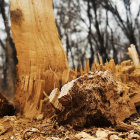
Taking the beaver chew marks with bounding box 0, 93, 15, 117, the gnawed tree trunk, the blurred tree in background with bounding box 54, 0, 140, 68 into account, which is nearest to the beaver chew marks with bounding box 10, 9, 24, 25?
the gnawed tree trunk

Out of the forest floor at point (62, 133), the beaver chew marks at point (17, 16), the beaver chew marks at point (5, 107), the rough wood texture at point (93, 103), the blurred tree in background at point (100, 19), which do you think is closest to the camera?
the forest floor at point (62, 133)

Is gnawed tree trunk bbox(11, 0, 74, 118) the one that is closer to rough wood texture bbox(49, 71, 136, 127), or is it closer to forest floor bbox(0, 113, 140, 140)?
forest floor bbox(0, 113, 140, 140)

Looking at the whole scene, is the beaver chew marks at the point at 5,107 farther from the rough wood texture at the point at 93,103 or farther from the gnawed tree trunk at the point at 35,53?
the rough wood texture at the point at 93,103

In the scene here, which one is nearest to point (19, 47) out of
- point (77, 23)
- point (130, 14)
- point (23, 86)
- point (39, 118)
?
point (23, 86)

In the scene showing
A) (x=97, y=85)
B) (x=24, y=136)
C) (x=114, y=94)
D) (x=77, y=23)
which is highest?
(x=77, y=23)

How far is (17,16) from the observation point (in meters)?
2.30

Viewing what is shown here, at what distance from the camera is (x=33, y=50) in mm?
2277

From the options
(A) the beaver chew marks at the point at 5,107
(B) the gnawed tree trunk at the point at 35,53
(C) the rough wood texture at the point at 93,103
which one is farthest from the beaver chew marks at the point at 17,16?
(C) the rough wood texture at the point at 93,103

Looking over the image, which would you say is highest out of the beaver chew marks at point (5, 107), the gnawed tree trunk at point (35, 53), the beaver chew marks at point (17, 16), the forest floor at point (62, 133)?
the beaver chew marks at point (17, 16)

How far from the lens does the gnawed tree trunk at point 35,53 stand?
2109 mm

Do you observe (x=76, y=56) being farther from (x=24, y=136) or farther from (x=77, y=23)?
(x=24, y=136)

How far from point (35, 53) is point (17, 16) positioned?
66 centimetres

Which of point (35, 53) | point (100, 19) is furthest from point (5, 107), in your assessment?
point (100, 19)

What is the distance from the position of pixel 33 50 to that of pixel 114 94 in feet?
4.63
